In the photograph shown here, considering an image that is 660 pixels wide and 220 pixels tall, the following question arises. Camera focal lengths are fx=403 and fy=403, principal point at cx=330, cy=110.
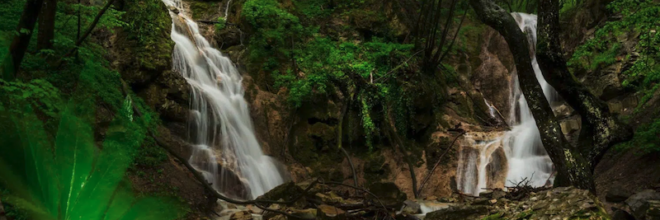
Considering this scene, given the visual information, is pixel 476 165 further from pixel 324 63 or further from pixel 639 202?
pixel 639 202

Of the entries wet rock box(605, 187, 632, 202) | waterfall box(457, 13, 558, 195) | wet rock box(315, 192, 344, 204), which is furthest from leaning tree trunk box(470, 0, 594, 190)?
waterfall box(457, 13, 558, 195)

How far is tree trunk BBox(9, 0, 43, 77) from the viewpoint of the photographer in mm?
4855

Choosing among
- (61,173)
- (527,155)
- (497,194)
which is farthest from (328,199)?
(527,155)

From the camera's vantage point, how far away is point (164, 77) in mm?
10422

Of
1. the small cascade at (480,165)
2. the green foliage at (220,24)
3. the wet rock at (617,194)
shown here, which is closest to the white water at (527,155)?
the small cascade at (480,165)

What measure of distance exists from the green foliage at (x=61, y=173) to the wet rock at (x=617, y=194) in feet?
26.6

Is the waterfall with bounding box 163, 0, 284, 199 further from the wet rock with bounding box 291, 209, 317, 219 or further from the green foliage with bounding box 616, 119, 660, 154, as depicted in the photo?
the green foliage with bounding box 616, 119, 660, 154

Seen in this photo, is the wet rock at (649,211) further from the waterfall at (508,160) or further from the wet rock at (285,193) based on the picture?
the waterfall at (508,160)

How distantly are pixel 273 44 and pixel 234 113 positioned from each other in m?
3.33

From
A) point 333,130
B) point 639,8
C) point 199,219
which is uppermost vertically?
point 639,8

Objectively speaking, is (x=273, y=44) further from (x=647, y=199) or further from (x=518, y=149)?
(x=647, y=199)

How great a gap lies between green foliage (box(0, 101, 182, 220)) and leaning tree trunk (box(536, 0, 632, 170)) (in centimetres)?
737

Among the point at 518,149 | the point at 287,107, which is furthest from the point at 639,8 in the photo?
the point at 287,107

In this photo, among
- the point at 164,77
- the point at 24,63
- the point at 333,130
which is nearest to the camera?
the point at 24,63
